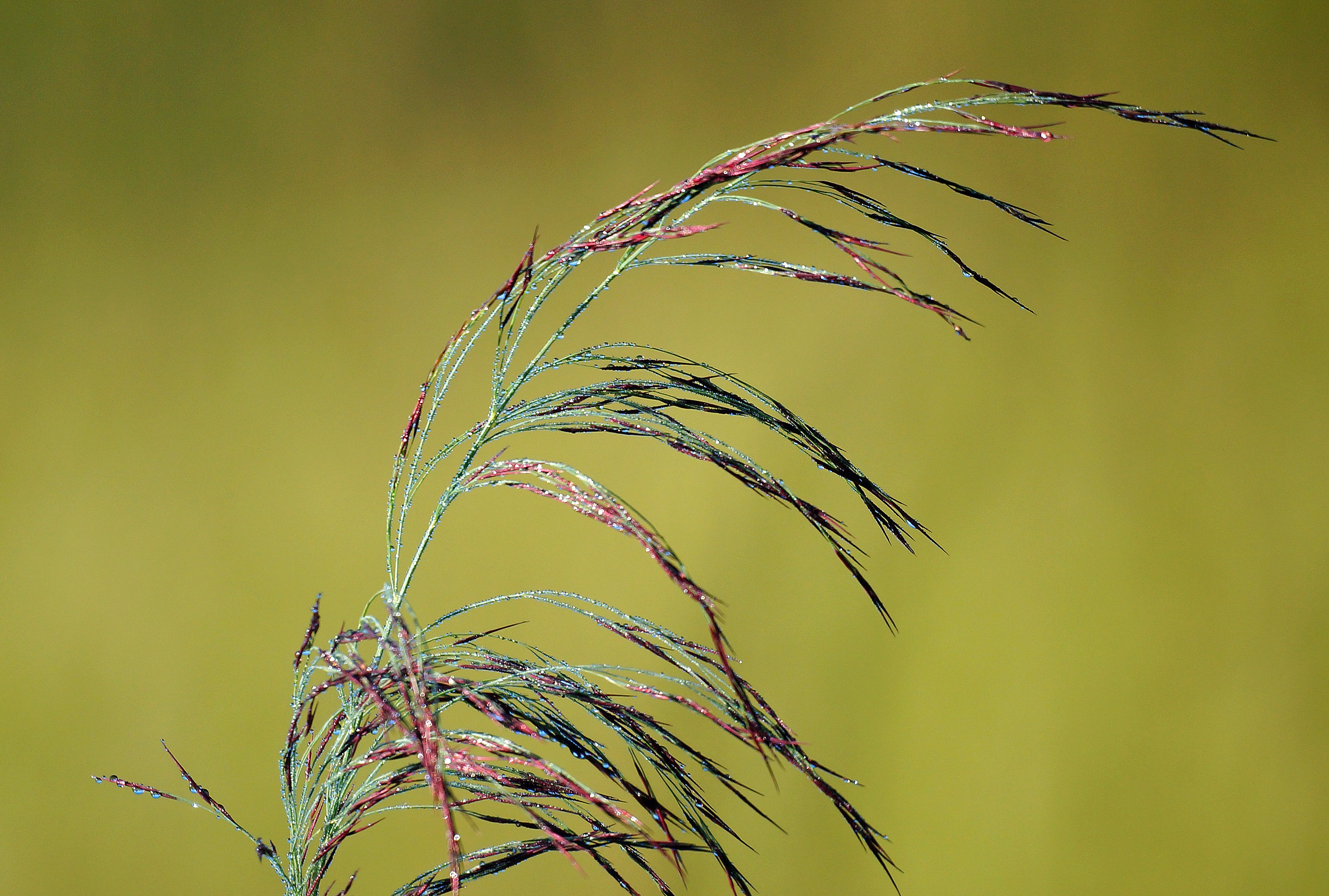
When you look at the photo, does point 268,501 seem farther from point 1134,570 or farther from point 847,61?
point 1134,570

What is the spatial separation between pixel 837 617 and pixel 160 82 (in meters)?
1.63

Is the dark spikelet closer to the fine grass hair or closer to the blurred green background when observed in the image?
the fine grass hair

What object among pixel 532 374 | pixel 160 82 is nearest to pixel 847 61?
pixel 532 374

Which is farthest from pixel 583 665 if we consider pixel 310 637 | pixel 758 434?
pixel 758 434

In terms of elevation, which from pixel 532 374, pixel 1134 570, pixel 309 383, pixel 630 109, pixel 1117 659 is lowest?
pixel 1117 659

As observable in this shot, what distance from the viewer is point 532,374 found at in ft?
2.69

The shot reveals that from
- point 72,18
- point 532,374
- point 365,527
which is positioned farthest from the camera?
point 365,527

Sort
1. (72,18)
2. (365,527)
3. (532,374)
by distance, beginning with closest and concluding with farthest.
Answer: (532,374), (72,18), (365,527)

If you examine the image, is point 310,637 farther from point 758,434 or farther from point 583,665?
point 758,434

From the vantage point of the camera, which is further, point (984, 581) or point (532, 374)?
point (984, 581)

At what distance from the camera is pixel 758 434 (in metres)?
1.72

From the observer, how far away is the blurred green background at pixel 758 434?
5.24 ft

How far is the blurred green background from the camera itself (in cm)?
160

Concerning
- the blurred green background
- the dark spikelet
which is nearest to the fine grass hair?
the dark spikelet
